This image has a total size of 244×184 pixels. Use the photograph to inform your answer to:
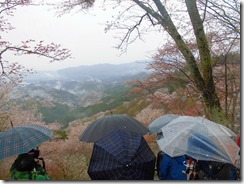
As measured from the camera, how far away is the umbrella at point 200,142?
3.54 meters

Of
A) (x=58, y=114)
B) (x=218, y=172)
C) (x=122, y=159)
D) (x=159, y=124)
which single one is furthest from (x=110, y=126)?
(x=58, y=114)

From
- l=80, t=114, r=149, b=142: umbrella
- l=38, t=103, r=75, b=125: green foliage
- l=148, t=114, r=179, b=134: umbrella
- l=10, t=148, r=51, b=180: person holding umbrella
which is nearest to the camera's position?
l=10, t=148, r=51, b=180: person holding umbrella

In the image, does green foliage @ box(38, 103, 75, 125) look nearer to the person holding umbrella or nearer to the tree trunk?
the tree trunk

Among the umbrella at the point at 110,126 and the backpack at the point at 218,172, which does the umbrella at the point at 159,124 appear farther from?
the backpack at the point at 218,172

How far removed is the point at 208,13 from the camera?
20.1ft

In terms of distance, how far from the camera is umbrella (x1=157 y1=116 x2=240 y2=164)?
11.6ft

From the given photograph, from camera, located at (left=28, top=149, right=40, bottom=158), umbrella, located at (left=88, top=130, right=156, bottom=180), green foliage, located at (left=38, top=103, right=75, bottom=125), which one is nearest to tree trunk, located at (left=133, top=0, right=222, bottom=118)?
umbrella, located at (left=88, top=130, right=156, bottom=180)

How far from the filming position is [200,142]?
11.9ft

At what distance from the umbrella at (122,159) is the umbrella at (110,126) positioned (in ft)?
3.15

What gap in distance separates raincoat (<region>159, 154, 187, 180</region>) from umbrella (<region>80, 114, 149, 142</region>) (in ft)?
3.21

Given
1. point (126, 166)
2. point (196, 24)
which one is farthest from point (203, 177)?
point (196, 24)

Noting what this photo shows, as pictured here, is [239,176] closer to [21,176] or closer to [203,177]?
[203,177]

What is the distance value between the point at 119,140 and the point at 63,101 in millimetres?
10493

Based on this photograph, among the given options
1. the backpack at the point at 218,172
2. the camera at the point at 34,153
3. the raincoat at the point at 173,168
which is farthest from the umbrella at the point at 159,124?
the camera at the point at 34,153
